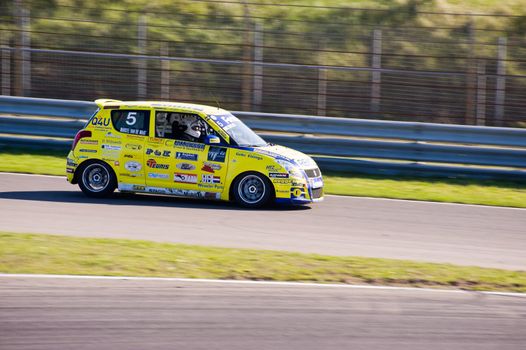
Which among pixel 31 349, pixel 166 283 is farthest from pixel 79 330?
pixel 166 283

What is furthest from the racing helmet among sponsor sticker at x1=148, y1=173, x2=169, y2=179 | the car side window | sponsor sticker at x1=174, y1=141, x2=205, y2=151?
sponsor sticker at x1=148, y1=173, x2=169, y2=179

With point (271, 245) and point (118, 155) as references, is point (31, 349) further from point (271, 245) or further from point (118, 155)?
point (118, 155)

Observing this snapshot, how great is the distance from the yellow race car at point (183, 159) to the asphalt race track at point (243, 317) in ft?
16.3

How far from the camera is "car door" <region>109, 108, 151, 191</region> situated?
44.2ft

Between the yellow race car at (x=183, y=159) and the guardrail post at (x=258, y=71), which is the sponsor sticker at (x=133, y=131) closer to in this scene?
the yellow race car at (x=183, y=159)

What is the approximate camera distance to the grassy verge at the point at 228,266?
8.61 m

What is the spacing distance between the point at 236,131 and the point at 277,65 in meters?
5.02

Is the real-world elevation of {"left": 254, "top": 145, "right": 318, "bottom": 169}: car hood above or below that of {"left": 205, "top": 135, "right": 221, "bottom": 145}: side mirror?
below

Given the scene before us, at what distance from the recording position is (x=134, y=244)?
9953 millimetres

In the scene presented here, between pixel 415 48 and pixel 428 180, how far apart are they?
15.4ft

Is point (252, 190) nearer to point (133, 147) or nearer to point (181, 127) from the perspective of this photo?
point (181, 127)

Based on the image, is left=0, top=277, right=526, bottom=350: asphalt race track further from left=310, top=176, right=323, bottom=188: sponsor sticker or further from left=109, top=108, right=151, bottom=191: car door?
left=109, top=108, right=151, bottom=191: car door

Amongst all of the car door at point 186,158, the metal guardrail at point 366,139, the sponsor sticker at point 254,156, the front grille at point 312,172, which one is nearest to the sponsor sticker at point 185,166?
the car door at point 186,158

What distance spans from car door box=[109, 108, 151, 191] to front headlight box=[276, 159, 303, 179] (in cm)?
220
